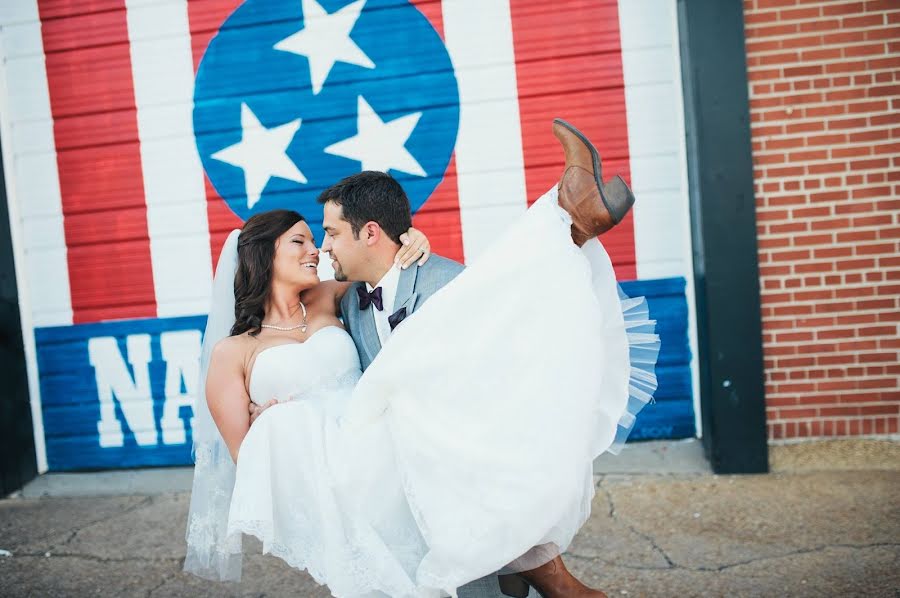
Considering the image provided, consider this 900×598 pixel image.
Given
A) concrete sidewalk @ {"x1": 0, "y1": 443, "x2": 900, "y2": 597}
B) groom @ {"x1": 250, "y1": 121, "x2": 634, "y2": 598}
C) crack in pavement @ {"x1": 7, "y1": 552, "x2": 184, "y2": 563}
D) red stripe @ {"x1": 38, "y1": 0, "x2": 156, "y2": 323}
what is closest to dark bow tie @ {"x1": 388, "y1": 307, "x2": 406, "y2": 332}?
groom @ {"x1": 250, "y1": 121, "x2": 634, "y2": 598}

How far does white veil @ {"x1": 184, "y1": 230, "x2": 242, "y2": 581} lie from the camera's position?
2527 millimetres

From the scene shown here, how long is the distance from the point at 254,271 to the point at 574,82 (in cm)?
251

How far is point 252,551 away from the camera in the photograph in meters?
3.59

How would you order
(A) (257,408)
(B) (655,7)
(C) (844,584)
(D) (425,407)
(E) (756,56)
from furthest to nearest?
1. (B) (655,7)
2. (E) (756,56)
3. (C) (844,584)
4. (A) (257,408)
5. (D) (425,407)

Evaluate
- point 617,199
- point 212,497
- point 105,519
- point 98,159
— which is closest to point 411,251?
point 617,199

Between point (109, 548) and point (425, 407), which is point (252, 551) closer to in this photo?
point (109, 548)

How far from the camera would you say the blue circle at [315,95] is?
445 cm

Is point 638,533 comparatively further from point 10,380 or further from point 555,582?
point 10,380

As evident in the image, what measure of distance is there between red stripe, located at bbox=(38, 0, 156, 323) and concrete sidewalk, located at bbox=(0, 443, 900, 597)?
1384 millimetres

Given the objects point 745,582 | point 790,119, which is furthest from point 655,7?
point 745,582

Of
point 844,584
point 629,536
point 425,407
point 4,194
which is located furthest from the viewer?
point 4,194

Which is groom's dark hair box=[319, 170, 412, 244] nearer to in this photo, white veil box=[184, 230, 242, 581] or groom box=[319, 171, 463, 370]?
groom box=[319, 171, 463, 370]

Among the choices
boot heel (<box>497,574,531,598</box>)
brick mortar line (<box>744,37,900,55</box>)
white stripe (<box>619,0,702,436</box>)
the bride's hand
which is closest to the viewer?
boot heel (<box>497,574,531,598</box>)

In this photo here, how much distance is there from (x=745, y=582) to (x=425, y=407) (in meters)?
1.79
